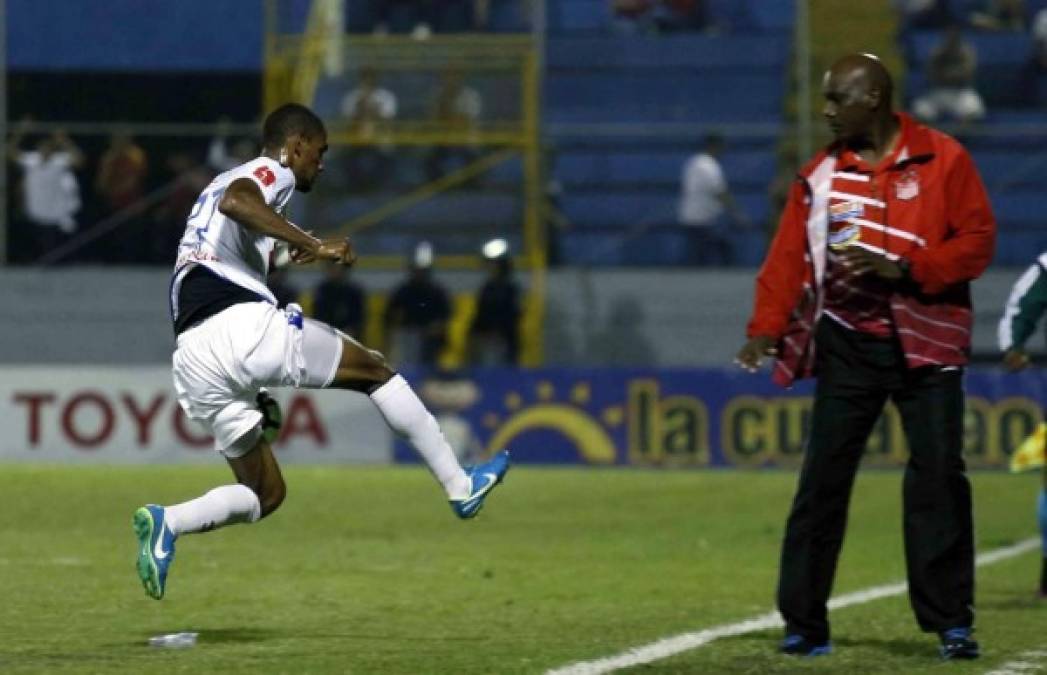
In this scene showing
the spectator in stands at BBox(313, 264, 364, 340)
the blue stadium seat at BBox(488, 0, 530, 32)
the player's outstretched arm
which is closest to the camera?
the player's outstretched arm

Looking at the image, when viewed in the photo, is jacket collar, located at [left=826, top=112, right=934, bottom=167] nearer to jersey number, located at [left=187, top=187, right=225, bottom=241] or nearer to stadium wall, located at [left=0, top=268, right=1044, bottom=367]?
jersey number, located at [left=187, top=187, right=225, bottom=241]

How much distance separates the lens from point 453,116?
24.6m

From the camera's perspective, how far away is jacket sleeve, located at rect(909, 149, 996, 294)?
8.27m

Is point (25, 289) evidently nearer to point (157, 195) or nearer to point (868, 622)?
point (157, 195)

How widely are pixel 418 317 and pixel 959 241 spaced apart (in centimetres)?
1480

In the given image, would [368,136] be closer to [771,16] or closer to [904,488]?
[771,16]

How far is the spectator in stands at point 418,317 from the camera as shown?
22.8 m

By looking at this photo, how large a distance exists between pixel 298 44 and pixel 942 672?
735 inches

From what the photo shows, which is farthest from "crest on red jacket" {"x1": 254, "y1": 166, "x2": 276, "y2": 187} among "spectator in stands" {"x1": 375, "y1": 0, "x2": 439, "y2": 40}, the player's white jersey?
"spectator in stands" {"x1": 375, "y1": 0, "x2": 439, "y2": 40}

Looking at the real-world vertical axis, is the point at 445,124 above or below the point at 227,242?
above

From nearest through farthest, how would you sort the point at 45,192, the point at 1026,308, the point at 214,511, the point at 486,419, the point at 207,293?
the point at 214,511 < the point at 207,293 < the point at 1026,308 < the point at 486,419 < the point at 45,192

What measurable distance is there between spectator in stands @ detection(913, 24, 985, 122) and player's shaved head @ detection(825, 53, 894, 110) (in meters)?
17.4

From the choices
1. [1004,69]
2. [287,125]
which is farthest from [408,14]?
[287,125]

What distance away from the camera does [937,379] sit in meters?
8.45
